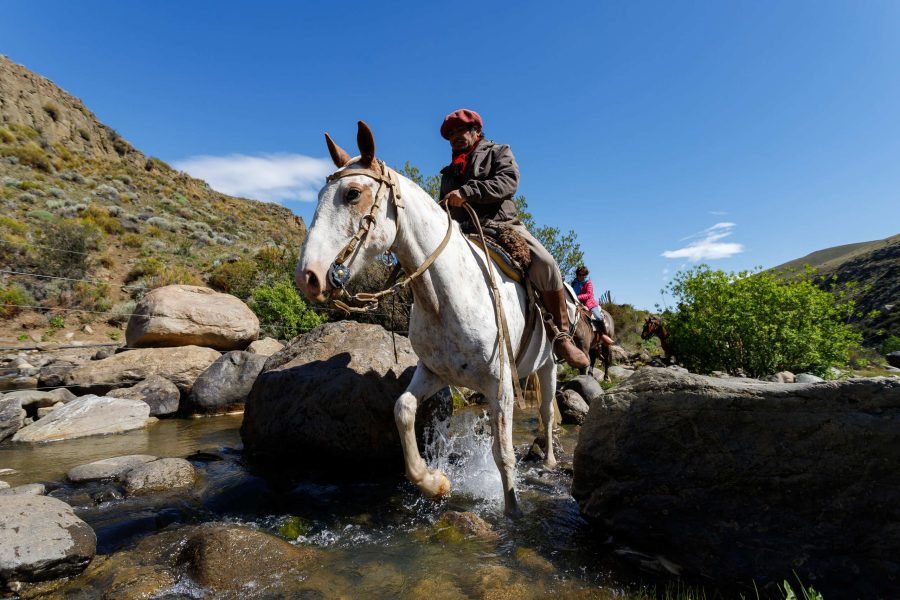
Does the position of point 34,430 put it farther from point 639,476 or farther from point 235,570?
point 639,476

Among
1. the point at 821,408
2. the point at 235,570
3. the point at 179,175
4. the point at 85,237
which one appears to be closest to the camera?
the point at 821,408

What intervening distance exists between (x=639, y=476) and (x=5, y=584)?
149 inches

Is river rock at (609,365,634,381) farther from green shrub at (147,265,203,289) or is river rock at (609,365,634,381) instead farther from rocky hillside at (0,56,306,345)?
green shrub at (147,265,203,289)

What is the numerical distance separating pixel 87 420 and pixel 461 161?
7344 mm

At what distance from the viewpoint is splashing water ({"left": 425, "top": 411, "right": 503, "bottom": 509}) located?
4004 mm

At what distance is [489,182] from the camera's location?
3.48 m

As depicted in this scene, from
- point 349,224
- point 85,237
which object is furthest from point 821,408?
point 85,237

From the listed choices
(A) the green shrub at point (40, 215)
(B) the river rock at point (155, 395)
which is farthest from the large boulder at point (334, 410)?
(A) the green shrub at point (40, 215)

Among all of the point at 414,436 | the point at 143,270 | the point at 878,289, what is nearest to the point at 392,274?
the point at 414,436

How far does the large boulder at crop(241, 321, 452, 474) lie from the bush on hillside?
8.15 m

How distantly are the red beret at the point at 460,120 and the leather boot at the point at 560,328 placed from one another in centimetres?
177

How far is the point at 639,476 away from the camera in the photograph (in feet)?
9.21

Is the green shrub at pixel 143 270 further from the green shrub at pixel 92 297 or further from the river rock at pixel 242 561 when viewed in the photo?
the river rock at pixel 242 561

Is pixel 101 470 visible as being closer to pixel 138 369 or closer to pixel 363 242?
pixel 363 242
